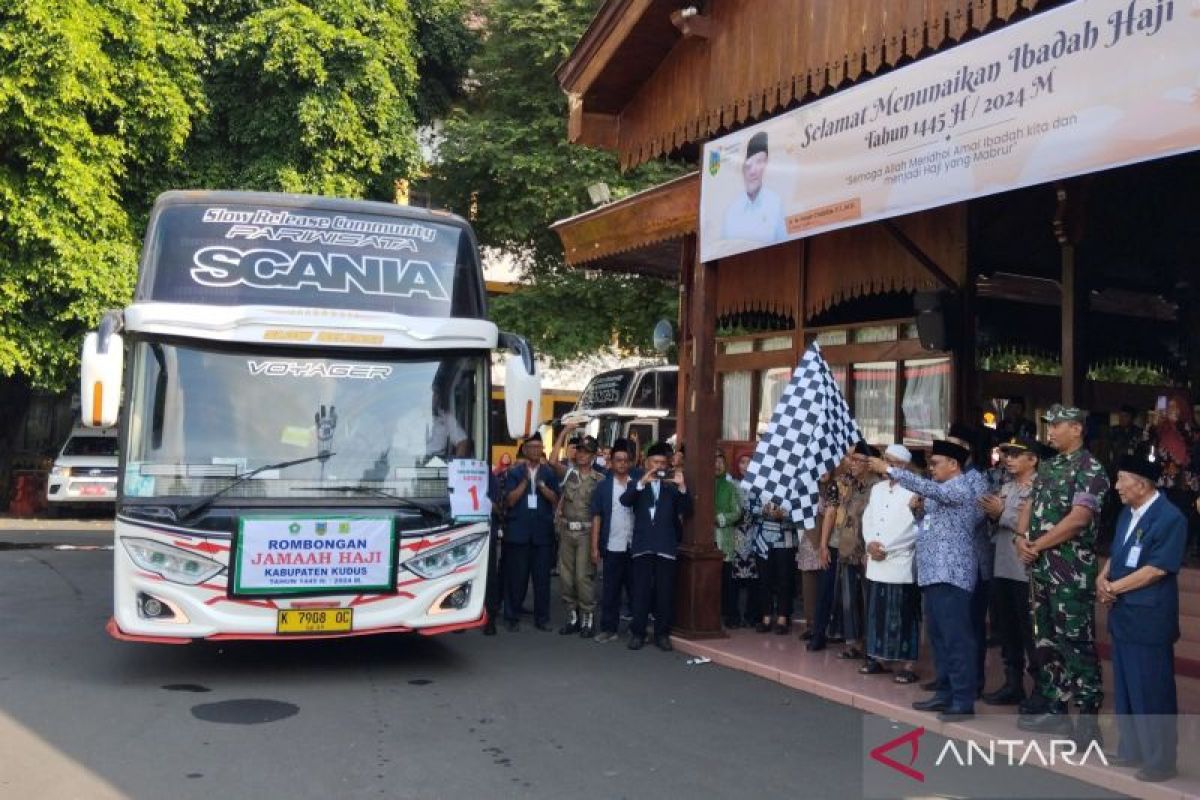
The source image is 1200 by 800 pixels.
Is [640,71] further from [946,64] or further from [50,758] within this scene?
[50,758]

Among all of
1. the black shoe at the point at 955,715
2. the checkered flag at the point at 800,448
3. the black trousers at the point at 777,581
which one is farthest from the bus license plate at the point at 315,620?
the black trousers at the point at 777,581

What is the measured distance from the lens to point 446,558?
7727 millimetres

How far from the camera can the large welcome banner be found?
5.73 m

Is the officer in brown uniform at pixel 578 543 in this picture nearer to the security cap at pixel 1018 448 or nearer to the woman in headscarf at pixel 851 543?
the woman in headscarf at pixel 851 543

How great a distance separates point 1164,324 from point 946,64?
9.18 meters

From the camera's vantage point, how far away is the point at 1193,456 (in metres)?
9.95

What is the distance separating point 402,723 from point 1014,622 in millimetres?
4248

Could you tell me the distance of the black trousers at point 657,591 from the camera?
9.28 meters

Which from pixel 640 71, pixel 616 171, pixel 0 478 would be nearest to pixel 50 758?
pixel 640 71

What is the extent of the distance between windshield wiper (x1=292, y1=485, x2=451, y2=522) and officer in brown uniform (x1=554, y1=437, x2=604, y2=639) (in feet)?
8.17

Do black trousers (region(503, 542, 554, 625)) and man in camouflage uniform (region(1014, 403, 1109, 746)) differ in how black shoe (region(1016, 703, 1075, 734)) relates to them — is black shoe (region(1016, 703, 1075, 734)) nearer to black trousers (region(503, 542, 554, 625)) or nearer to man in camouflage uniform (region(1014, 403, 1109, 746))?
man in camouflage uniform (region(1014, 403, 1109, 746))

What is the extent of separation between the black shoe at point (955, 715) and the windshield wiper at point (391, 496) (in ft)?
12.2

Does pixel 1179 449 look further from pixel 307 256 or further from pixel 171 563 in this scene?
pixel 171 563

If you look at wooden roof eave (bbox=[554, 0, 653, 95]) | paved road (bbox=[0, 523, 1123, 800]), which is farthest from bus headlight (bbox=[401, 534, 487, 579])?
wooden roof eave (bbox=[554, 0, 653, 95])
